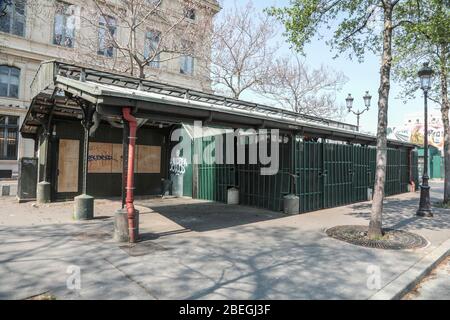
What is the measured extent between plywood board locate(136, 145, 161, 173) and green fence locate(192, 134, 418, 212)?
2218mm

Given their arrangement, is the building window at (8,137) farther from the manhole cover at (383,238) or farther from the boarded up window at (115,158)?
the manhole cover at (383,238)

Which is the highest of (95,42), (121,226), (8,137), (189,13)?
(189,13)

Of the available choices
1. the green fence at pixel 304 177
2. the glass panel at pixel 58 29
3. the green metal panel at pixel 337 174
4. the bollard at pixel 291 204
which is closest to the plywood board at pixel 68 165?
the green fence at pixel 304 177

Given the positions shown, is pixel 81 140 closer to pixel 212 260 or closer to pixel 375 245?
pixel 212 260

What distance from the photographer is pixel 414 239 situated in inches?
305

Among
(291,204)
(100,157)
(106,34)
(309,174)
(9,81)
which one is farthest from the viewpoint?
(9,81)

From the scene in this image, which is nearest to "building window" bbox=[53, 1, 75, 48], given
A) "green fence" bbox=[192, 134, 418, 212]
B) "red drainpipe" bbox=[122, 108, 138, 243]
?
"green fence" bbox=[192, 134, 418, 212]

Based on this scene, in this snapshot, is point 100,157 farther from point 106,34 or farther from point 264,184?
point 106,34

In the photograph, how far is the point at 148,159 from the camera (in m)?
15.4

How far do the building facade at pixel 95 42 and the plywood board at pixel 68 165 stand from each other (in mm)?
4736
